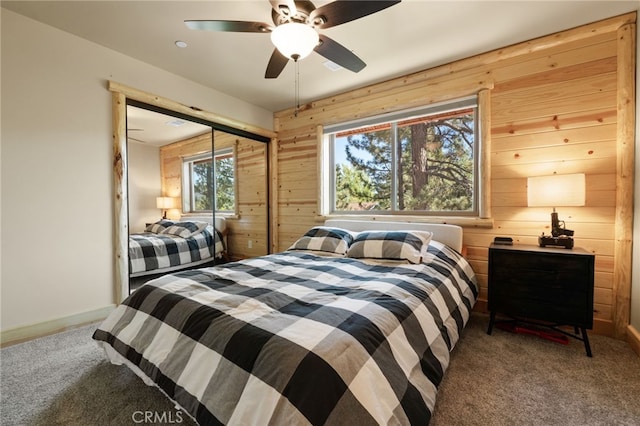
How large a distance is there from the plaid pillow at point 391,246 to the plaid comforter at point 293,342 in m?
0.33

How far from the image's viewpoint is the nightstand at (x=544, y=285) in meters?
1.90

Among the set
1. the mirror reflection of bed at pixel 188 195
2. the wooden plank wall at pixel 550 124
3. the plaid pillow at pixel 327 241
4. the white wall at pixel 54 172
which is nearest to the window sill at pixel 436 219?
the wooden plank wall at pixel 550 124

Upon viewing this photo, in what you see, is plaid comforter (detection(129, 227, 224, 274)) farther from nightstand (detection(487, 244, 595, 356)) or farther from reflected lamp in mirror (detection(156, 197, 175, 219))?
nightstand (detection(487, 244, 595, 356))

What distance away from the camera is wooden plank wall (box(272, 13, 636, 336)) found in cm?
219

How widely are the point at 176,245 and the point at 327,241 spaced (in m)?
1.86

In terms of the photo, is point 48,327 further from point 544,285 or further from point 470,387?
point 544,285

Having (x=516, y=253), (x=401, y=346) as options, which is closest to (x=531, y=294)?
(x=516, y=253)

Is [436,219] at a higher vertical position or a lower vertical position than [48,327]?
higher

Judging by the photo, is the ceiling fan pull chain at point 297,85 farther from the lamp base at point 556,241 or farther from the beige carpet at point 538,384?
the beige carpet at point 538,384

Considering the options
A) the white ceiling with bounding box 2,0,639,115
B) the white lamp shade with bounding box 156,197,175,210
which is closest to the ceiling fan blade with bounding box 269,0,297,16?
the white ceiling with bounding box 2,0,639,115

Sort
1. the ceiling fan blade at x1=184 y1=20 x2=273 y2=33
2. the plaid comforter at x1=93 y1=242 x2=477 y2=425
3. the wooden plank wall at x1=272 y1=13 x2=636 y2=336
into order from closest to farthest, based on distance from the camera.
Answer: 1. the plaid comforter at x1=93 y1=242 x2=477 y2=425
2. the ceiling fan blade at x1=184 y1=20 x2=273 y2=33
3. the wooden plank wall at x1=272 y1=13 x2=636 y2=336

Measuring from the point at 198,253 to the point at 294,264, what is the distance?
1.81 m

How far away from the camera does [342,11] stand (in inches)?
61.9

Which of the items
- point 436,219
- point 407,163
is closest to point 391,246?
point 436,219
